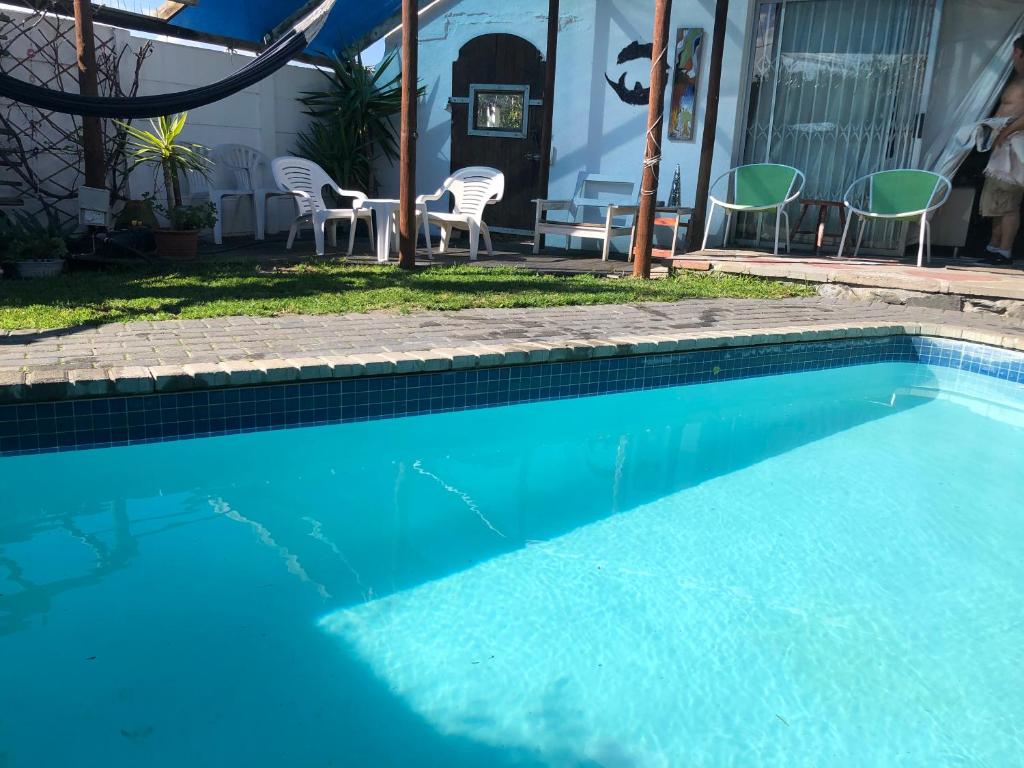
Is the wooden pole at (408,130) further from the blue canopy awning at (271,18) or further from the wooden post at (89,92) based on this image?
the blue canopy awning at (271,18)

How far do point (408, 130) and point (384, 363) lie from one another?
9.65 feet

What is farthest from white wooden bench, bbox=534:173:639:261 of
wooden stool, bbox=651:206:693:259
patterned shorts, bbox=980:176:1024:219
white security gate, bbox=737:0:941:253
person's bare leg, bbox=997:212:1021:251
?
person's bare leg, bbox=997:212:1021:251

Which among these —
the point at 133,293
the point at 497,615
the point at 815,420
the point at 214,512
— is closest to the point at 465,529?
the point at 497,615

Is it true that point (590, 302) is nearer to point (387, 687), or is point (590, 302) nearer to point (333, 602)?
point (333, 602)

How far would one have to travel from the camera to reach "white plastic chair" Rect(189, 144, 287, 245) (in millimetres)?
7957

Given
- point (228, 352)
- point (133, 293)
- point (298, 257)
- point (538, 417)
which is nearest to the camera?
point (228, 352)

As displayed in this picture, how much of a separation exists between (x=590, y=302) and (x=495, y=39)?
4.96 meters

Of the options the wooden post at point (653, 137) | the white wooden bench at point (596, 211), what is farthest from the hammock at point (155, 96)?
the white wooden bench at point (596, 211)

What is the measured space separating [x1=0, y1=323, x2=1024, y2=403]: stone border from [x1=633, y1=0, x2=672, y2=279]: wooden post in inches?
71.3

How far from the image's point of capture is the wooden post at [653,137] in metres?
6.03

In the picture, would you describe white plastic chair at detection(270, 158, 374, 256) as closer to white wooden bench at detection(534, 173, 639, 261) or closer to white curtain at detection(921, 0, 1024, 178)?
white wooden bench at detection(534, 173, 639, 261)

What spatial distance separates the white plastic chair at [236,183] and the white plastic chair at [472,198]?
176 centimetres

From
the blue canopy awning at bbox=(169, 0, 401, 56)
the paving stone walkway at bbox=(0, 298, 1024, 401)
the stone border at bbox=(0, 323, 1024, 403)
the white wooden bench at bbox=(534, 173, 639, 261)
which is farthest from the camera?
the blue canopy awning at bbox=(169, 0, 401, 56)

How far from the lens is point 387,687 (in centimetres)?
229
